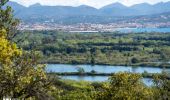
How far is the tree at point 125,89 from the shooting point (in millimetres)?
21625

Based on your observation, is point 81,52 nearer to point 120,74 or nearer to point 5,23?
point 120,74

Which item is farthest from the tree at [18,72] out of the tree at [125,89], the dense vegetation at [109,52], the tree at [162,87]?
the dense vegetation at [109,52]

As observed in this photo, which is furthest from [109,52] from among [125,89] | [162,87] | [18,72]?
[18,72]

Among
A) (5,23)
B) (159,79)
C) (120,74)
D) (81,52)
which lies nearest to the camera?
(5,23)

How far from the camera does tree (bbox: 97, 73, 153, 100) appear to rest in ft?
70.9

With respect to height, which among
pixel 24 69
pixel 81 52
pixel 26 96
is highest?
pixel 24 69

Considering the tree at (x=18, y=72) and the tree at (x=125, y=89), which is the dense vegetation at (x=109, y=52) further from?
the tree at (x=18, y=72)

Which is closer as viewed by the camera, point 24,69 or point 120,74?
point 24,69

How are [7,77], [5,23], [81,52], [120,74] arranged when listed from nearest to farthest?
[7,77] < [5,23] < [120,74] < [81,52]

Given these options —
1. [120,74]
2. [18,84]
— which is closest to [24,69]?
[18,84]

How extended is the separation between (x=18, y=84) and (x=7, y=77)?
→ 34 cm

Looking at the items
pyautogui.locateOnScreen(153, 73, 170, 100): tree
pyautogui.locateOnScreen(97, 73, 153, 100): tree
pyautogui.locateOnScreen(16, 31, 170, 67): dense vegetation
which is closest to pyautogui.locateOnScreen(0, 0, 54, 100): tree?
pyautogui.locateOnScreen(97, 73, 153, 100): tree

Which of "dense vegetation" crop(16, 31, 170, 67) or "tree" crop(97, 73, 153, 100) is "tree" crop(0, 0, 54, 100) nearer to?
"tree" crop(97, 73, 153, 100)

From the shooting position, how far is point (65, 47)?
157 metres
